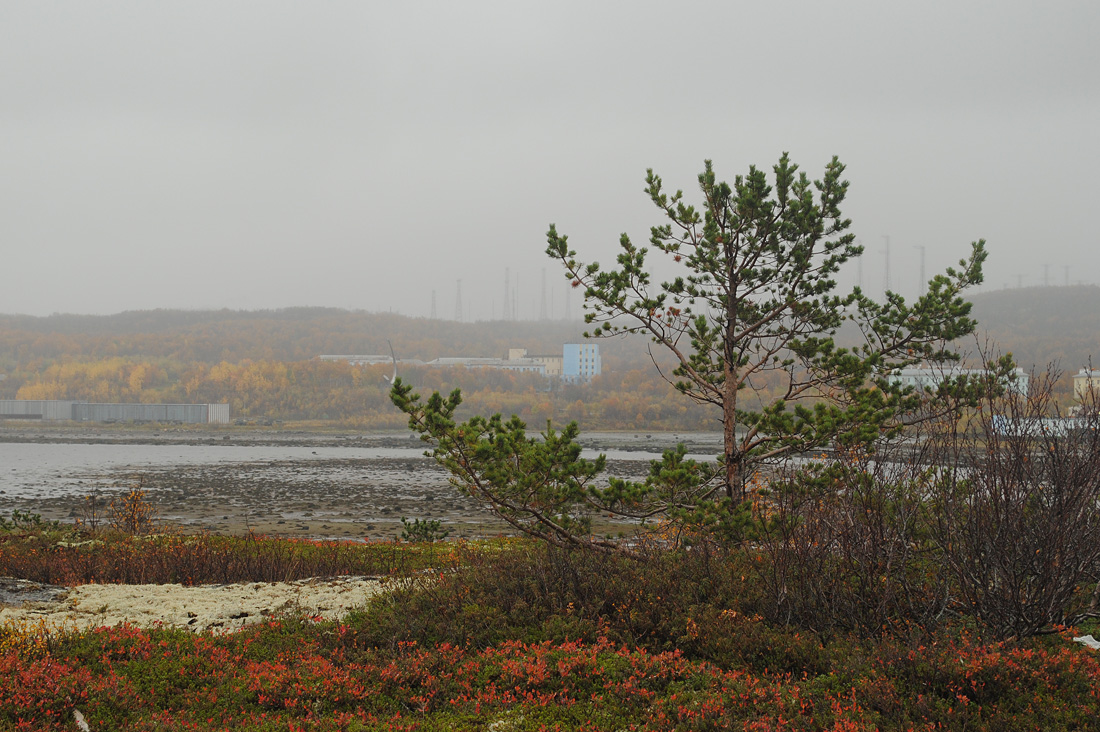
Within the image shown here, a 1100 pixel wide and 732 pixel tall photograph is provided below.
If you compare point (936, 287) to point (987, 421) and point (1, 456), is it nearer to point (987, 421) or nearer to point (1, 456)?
point (987, 421)

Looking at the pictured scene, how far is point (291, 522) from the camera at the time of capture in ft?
89.5

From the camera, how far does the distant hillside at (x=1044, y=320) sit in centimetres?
11438

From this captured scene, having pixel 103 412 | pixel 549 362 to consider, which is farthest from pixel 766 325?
pixel 549 362

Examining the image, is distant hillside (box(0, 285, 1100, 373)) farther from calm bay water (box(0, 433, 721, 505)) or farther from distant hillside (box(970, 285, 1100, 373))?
calm bay water (box(0, 433, 721, 505))

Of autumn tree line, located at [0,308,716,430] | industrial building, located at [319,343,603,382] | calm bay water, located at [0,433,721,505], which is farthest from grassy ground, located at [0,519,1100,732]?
industrial building, located at [319,343,603,382]

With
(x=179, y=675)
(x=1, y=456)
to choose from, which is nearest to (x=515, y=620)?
(x=179, y=675)

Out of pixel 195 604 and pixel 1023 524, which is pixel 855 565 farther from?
pixel 195 604

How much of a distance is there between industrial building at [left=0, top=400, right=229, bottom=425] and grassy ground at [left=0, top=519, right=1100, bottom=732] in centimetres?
11655

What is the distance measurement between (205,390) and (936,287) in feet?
463

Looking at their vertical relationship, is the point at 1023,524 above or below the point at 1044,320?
below

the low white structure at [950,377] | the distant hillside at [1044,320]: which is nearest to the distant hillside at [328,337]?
the distant hillside at [1044,320]

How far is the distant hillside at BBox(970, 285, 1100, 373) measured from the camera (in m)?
114

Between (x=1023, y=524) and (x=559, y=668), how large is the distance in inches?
160

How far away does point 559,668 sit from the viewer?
20.2ft
